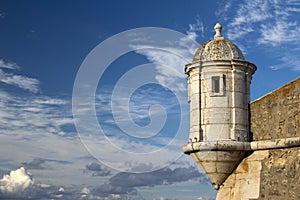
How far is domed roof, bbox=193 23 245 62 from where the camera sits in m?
12.5

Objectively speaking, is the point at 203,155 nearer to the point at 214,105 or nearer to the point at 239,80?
the point at 214,105

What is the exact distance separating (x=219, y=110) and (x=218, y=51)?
1515 mm

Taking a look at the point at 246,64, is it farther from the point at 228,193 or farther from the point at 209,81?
the point at 228,193

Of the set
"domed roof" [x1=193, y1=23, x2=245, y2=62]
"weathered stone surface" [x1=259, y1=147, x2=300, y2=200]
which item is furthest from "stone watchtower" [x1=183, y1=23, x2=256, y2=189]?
"weathered stone surface" [x1=259, y1=147, x2=300, y2=200]

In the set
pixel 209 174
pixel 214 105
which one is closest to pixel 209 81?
pixel 214 105

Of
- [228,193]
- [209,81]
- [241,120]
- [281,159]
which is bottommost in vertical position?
[228,193]

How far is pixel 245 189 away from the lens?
1214cm

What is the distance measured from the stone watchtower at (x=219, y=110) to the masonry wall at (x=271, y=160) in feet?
0.81

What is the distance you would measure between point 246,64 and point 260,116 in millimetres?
1364

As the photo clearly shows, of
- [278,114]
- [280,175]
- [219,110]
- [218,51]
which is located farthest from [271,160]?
[218,51]

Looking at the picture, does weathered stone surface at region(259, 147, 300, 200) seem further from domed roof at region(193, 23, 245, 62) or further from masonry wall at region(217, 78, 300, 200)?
domed roof at region(193, 23, 245, 62)

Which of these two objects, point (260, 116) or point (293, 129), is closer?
point (293, 129)

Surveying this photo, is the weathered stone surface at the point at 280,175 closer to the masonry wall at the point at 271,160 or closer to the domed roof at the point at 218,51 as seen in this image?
the masonry wall at the point at 271,160

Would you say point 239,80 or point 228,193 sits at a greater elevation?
point 239,80
